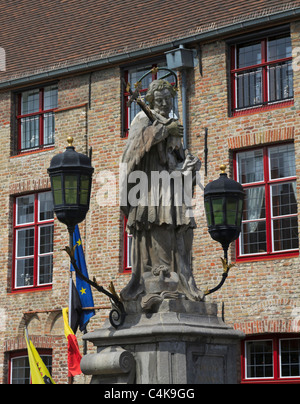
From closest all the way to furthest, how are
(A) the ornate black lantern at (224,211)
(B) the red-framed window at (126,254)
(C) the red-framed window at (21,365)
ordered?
(A) the ornate black lantern at (224,211) → (B) the red-framed window at (126,254) → (C) the red-framed window at (21,365)

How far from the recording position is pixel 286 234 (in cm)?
1728

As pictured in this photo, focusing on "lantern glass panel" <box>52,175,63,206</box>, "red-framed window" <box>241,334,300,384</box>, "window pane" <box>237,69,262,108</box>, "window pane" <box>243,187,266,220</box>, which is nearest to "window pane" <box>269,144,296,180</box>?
"window pane" <box>243,187,266,220</box>

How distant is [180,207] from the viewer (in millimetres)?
8102

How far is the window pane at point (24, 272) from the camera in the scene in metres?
20.8

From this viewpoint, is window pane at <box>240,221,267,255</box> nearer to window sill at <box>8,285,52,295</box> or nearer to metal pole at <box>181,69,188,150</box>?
metal pole at <box>181,69,188,150</box>

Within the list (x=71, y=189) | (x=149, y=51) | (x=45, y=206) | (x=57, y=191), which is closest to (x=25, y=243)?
(x=45, y=206)

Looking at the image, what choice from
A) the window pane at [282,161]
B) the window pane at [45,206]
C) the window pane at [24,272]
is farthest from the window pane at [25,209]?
the window pane at [282,161]

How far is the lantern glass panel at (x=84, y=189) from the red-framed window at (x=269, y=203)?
359 inches

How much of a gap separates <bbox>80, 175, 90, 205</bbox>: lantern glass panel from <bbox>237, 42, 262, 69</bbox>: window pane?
1038 centimetres

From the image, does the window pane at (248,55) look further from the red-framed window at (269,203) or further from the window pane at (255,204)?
the window pane at (255,204)

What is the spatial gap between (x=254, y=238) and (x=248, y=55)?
3693mm

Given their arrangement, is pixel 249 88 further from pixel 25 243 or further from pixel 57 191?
pixel 57 191

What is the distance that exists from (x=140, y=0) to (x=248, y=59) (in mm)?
4119
